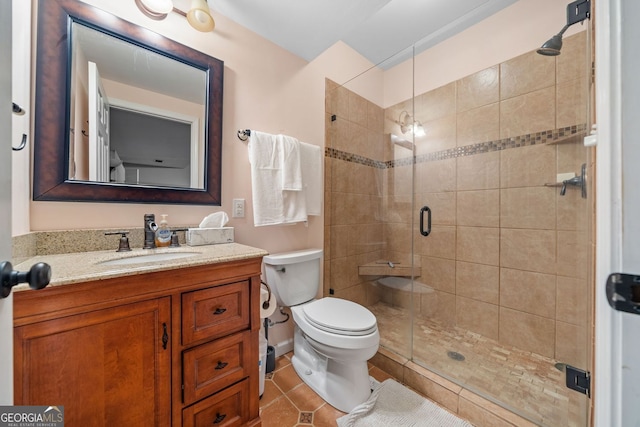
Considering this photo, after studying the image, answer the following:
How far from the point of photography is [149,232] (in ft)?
3.73

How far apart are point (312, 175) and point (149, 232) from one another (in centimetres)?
109

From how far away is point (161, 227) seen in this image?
116 cm

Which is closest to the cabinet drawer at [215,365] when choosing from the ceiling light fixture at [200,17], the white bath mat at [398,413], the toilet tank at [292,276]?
the toilet tank at [292,276]

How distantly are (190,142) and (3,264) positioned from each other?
1057mm

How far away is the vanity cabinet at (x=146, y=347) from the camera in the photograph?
63 centimetres

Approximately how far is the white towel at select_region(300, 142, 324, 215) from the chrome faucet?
0.95 metres

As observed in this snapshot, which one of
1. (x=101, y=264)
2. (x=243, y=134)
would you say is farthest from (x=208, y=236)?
(x=243, y=134)

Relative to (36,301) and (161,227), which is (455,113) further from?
(36,301)

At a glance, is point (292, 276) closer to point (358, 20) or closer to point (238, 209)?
point (238, 209)

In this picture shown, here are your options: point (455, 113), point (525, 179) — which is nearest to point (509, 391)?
point (525, 179)

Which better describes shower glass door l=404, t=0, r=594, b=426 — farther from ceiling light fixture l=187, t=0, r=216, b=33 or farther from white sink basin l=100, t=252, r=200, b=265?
ceiling light fixture l=187, t=0, r=216, b=33

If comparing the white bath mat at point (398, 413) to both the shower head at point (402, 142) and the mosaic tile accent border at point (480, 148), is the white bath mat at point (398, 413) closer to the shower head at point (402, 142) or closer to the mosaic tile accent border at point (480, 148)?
the mosaic tile accent border at point (480, 148)

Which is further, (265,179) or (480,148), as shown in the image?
(480,148)

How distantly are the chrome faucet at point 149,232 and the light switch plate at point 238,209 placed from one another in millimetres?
423
